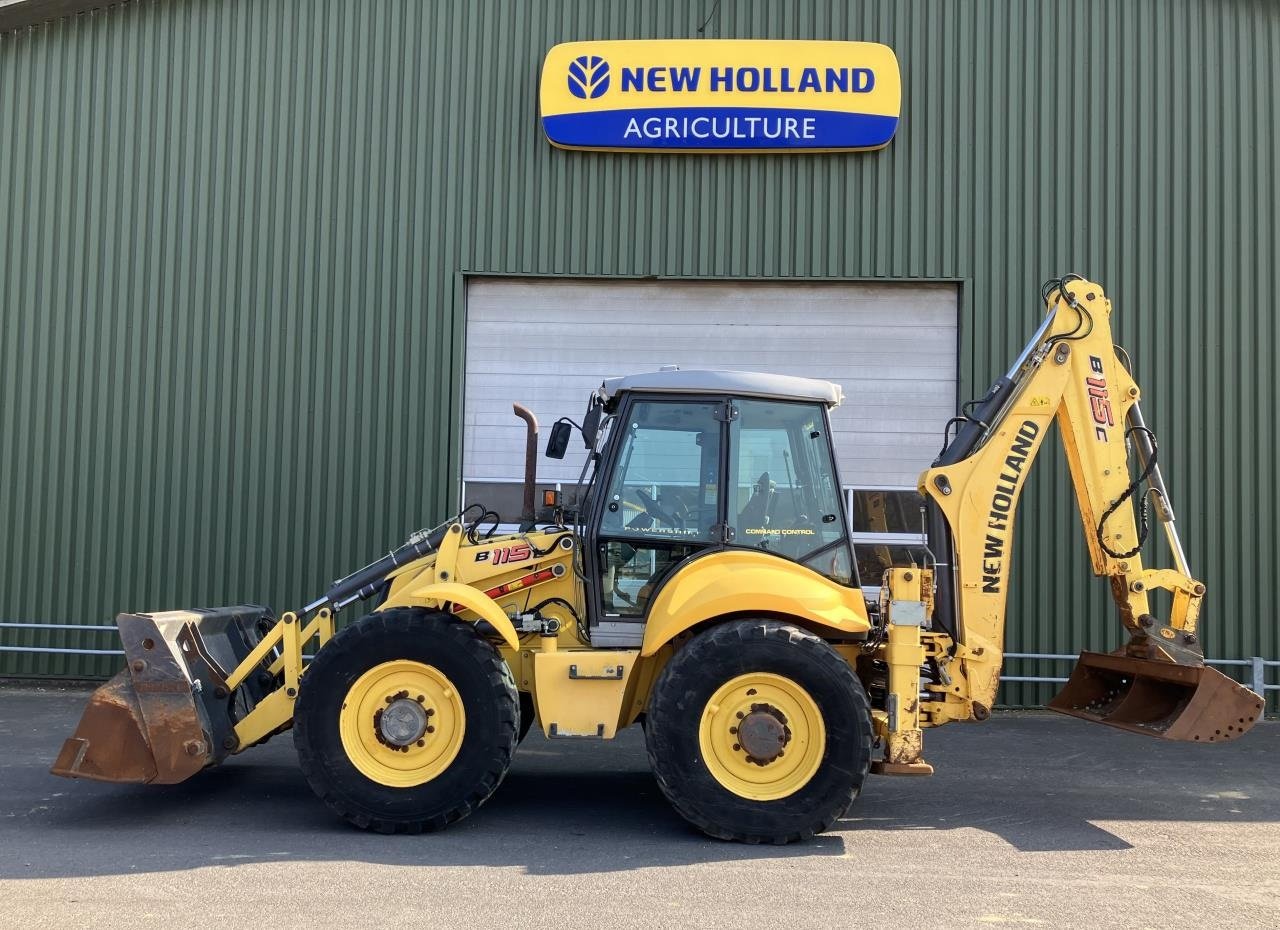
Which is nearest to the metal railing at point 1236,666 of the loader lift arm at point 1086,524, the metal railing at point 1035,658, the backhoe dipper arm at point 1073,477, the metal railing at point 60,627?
the metal railing at point 1035,658

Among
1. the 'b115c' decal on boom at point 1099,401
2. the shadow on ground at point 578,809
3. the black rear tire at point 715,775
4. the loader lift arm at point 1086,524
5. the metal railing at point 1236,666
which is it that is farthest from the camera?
the metal railing at point 1236,666

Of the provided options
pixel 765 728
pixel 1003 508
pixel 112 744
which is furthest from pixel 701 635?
pixel 112 744

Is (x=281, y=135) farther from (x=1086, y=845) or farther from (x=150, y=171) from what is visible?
(x=1086, y=845)

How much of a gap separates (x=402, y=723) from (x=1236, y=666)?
868cm

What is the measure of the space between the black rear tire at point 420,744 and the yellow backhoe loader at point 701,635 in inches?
0.5

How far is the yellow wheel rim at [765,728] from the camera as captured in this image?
6.30 m

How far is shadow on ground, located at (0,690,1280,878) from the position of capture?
604cm

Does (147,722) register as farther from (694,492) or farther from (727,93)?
(727,93)

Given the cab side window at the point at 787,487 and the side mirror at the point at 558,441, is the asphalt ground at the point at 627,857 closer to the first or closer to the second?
the cab side window at the point at 787,487

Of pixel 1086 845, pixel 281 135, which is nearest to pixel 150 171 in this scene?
pixel 281 135

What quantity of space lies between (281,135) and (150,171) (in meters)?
1.43

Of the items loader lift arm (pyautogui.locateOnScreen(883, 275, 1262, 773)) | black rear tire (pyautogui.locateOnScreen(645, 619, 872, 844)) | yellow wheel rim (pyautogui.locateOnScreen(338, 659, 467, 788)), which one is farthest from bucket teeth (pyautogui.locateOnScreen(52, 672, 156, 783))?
loader lift arm (pyautogui.locateOnScreen(883, 275, 1262, 773))

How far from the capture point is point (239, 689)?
22.9ft

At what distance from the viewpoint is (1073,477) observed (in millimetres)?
7426
